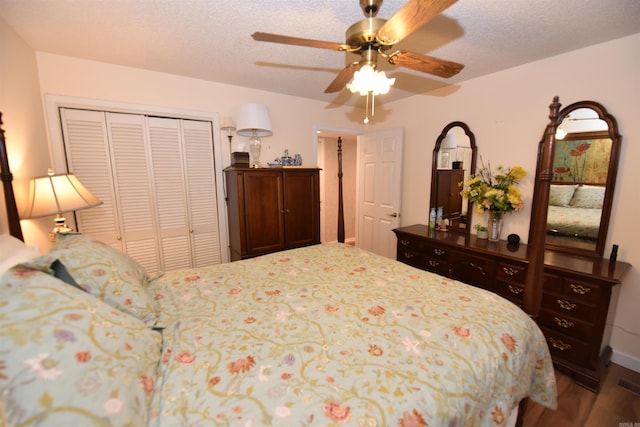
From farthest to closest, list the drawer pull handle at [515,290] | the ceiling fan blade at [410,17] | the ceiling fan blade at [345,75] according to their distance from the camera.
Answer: the drawer pull handle at [515,290] → the ceiling fan blade at [345,75] → the ceiling fan blade at [410,17]

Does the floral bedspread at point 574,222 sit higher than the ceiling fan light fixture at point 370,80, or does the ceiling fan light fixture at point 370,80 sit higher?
the ceiling fan light fixture at point 370,80

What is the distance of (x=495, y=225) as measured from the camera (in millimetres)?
2518

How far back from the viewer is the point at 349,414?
0.77 metres

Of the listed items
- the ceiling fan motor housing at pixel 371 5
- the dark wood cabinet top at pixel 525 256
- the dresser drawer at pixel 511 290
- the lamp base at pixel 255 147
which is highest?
the ceiling fan motor housing at pixel 371 5

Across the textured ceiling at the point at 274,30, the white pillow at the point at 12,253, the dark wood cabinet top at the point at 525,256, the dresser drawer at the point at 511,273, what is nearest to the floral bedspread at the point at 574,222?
the dark wood cabinet top at the point at 525,256

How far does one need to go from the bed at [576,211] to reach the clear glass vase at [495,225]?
36cm

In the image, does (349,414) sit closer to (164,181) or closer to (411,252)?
(411,252)

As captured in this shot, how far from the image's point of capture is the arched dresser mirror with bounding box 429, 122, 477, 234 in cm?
282

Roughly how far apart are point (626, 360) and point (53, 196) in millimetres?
4238

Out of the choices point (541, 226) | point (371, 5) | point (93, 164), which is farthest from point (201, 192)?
point (541, 226)

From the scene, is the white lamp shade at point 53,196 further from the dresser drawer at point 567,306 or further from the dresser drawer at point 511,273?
the dresser drawer at point 567,306

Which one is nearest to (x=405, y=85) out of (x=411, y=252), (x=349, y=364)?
(x=411, y=252)

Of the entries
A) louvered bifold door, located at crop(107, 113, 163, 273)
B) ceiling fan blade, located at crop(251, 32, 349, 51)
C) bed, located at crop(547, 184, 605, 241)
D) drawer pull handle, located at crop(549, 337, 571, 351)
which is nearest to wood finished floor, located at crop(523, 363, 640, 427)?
drawer pull handle, located at crop(549, 337, 571, 351)

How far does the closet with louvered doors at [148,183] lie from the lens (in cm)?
236
